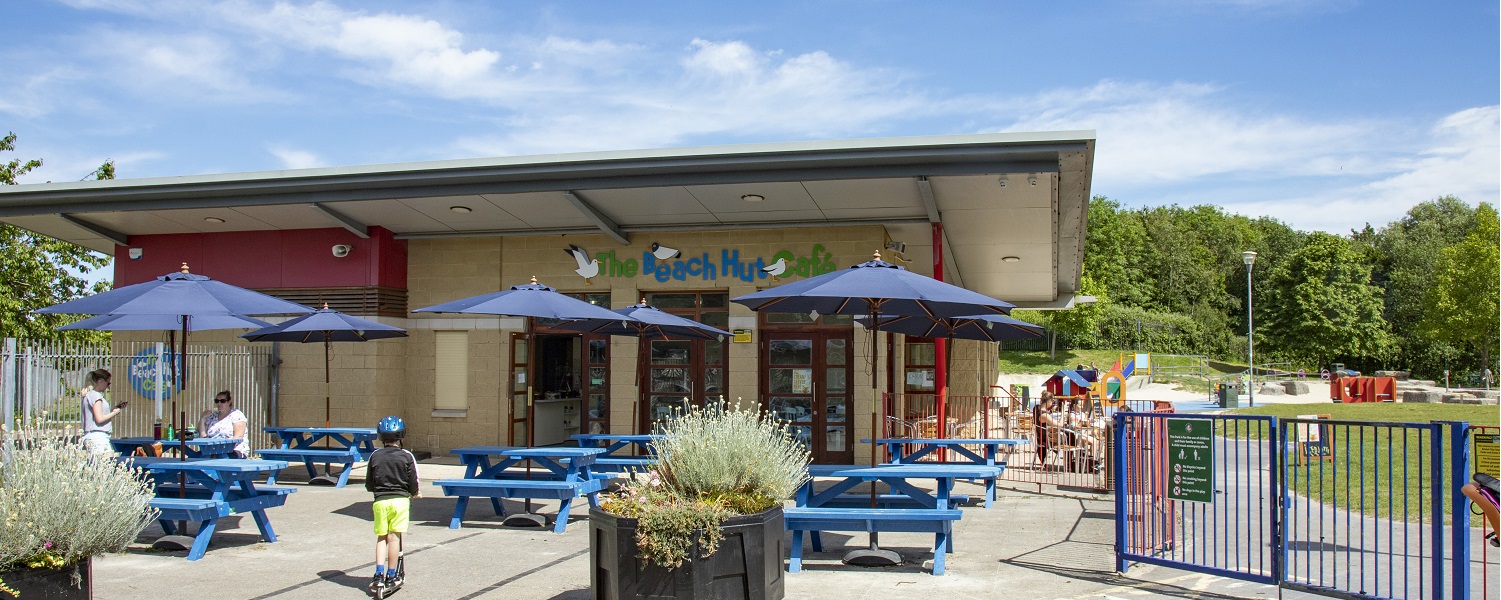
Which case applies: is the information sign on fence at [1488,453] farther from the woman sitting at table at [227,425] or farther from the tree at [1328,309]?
the tree at [1328,309]

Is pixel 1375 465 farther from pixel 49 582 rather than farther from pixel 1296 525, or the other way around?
pixel 49 582

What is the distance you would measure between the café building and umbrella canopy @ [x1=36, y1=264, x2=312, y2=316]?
11.7 ft

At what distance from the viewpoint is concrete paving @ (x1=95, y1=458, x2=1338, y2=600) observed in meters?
6.98

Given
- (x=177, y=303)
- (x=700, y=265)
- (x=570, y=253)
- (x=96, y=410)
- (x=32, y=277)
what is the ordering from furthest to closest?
(x=32, y=277), (x=570, y=253), (x=700, y=265), (x=96, y=410), (x=177, y=303)

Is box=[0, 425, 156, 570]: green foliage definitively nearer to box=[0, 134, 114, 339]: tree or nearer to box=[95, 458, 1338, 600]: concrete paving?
box=[95, 458, 1338, 600]: concrete paving

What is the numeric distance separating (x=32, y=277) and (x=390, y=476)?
20.7 metres

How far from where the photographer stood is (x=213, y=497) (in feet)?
28.2

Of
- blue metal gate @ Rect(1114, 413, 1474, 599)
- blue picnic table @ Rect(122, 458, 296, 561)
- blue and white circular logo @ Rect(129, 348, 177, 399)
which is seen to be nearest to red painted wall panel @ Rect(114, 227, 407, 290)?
blue and white circular logo @ Rect(129, 348, 177, 399)

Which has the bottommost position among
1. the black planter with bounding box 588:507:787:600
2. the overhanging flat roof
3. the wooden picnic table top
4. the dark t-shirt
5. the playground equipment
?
the playground equipment

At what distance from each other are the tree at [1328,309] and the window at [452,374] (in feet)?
188

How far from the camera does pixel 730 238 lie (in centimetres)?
1522

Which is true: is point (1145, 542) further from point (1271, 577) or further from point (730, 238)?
point (730, 238)

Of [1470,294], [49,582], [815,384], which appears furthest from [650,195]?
[1470,294]

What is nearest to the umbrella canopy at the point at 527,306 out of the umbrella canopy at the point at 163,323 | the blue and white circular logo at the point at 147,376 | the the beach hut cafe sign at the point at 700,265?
the umbrella canopy at the point at 163,323
